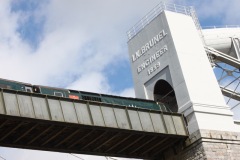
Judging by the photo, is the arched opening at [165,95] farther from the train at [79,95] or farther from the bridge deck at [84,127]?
the bridge deck at [84,127]

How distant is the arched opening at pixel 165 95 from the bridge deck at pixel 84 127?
6378 mm

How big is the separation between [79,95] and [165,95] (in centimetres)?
1334

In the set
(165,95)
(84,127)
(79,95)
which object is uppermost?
(165,95)

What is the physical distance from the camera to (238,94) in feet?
206

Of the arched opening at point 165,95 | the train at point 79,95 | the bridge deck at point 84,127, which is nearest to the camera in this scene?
the bridge deck at point 84,127

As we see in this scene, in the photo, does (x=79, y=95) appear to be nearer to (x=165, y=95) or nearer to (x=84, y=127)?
(x=84, y=127)

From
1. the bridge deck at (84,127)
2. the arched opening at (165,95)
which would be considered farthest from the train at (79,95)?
the arched opening at (165,95)

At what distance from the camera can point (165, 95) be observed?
58.3 metres

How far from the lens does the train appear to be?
43844mm

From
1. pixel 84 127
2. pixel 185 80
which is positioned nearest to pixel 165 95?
pixel 185 80

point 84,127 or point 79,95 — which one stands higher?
point 79,95

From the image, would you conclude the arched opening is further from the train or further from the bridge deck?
the bridge deck

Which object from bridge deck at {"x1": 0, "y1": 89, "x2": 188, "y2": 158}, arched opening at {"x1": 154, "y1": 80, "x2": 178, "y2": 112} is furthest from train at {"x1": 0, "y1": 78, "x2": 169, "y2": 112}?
arched opening at {"x1": 154, "y1": 80, "x2": 178, "y2": 112}

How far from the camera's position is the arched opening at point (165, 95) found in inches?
2288
